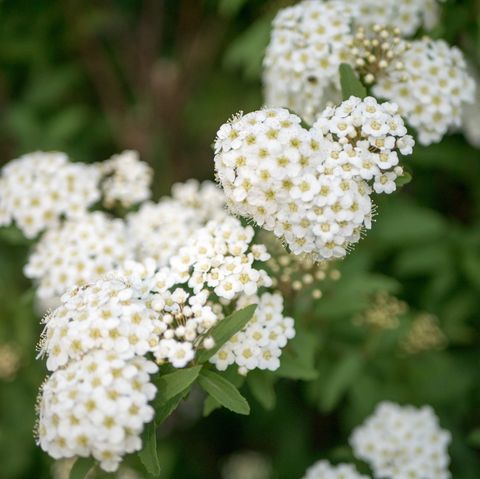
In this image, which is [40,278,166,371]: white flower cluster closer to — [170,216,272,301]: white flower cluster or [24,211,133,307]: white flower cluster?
[170,216,272,301]: white flower cluster

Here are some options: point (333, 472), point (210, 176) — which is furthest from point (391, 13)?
point (210, 176)

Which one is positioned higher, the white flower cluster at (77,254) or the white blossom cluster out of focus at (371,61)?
the white blossom cluster out of focus at (371,61)

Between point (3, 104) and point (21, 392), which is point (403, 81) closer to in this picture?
point (21, 392)

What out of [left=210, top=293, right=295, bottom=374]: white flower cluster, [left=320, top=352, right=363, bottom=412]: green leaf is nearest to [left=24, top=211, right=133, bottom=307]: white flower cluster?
[left=210, top=293, right=295, bottom=374]: white flower cluster

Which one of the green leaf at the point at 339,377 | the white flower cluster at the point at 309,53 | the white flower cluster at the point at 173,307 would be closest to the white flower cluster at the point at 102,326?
the white flower cluster at the point at 173,307

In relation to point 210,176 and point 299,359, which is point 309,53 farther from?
point 210,176

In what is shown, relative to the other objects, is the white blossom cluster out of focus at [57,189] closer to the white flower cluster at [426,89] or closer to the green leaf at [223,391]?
the green leaf at [223,391]
